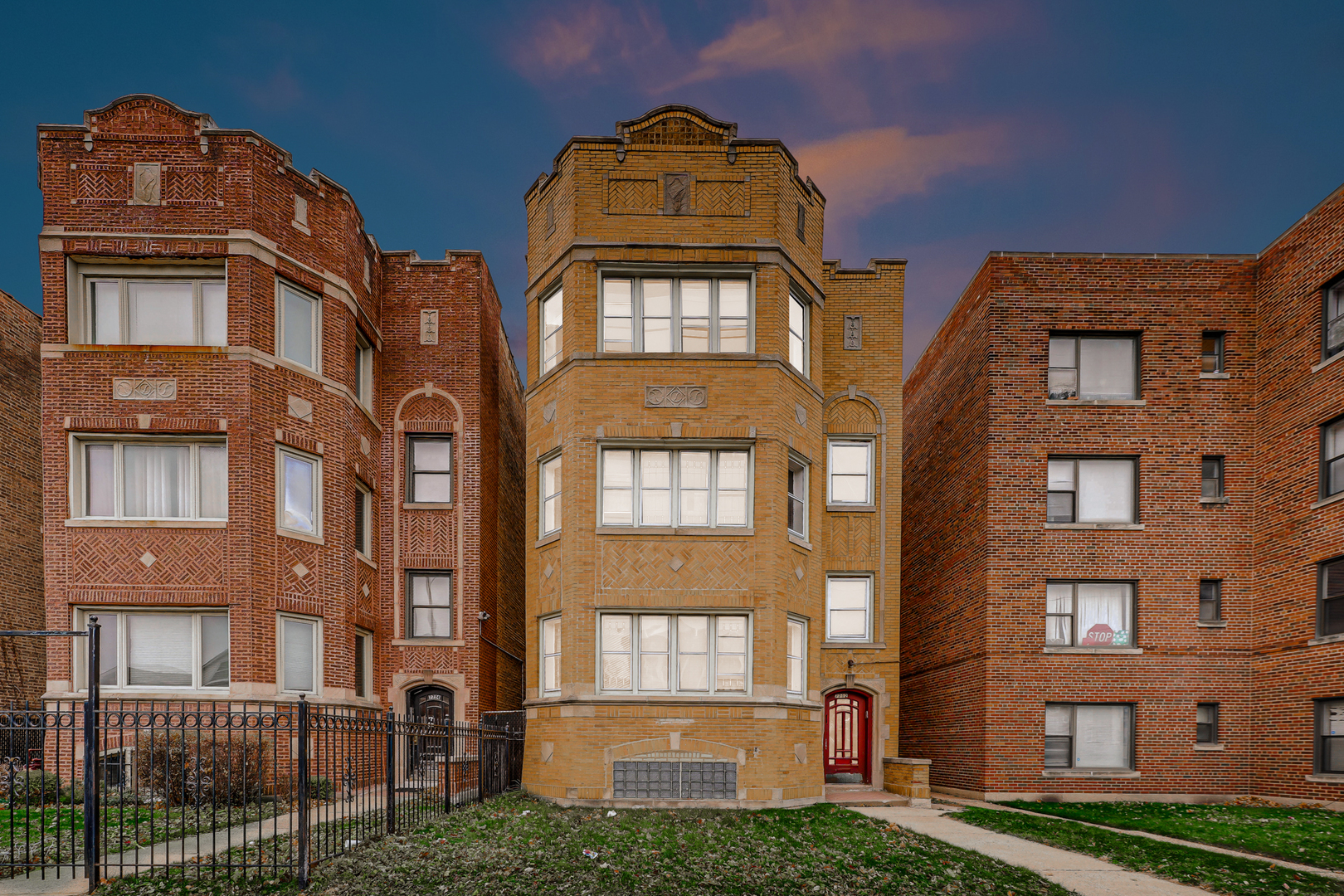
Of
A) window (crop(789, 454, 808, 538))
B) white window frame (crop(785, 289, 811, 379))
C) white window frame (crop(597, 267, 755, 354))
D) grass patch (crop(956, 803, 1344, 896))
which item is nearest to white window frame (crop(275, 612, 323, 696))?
white window frame (crop(597, 267, 755, 354))

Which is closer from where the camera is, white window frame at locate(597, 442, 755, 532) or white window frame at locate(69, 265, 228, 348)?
white window frame at locate(597, 442, 755, 532)

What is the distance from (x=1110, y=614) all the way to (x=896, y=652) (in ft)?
15.7

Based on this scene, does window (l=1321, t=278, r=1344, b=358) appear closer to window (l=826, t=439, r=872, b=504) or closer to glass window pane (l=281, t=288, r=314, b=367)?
window (l=826, t=439, r=872, b=504)

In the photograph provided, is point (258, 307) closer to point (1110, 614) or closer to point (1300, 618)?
point (1110, 614)

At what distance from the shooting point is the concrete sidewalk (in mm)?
9539

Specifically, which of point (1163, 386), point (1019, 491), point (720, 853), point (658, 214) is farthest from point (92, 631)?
point (1163, 386)

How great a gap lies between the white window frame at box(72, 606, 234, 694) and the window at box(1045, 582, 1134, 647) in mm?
17359

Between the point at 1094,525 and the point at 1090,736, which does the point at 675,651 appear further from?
the point at 1094,525

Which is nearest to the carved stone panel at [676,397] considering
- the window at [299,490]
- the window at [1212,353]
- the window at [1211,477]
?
the window at [299,490]

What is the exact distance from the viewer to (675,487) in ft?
53.5

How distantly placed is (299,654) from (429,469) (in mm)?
5521

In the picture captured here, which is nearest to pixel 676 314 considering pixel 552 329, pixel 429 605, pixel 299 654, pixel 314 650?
pixel 552 329

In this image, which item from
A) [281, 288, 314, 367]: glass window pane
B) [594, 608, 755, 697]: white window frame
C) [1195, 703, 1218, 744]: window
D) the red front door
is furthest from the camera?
the red front door

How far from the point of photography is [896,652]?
63.7 feet
